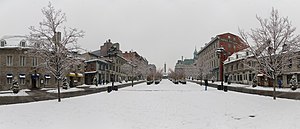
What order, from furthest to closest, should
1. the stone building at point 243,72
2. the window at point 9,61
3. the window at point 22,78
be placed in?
1. the stone building at point 243,72
2. the window at point 22,78
3. the window at point 9,61

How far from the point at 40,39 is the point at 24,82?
887 inches

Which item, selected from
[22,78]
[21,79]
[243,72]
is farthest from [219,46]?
[21,79]

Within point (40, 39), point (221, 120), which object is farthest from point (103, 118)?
point (40, 39)

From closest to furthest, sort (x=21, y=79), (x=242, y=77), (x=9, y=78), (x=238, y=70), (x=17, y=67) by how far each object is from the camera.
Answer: (x=9, y=78) → (x=17, y=67) → (x=21, y=79) → (x=242, y=77) → (x=238, y=70)

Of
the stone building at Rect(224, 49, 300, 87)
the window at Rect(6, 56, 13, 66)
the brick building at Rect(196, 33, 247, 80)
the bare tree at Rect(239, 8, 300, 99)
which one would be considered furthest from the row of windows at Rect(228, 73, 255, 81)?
the window at Rect(6, 56, 13, 66)

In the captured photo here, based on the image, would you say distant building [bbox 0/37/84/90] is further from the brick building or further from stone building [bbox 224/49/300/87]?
the brick building

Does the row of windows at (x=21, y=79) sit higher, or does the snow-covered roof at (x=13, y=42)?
the snow-covered roof at (x=13, y=42)

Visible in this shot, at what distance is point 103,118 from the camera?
38.8 feet

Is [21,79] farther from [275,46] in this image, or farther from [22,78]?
[275,46]

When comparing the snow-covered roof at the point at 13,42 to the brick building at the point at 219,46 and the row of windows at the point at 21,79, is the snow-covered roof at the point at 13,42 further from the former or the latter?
the brick building at the point at 219,46

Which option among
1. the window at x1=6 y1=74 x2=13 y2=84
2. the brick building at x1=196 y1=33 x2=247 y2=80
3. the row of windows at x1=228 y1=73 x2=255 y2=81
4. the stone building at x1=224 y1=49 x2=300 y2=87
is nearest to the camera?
the window at x1=6 y1=74 x2=13 y2=84

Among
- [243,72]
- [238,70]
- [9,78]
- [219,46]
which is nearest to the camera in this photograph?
[9,78]

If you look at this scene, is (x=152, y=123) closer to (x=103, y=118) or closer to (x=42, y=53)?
(x=103, y=118)

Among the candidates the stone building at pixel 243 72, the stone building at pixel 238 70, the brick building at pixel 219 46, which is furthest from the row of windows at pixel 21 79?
the brick building at pixel 219 46
